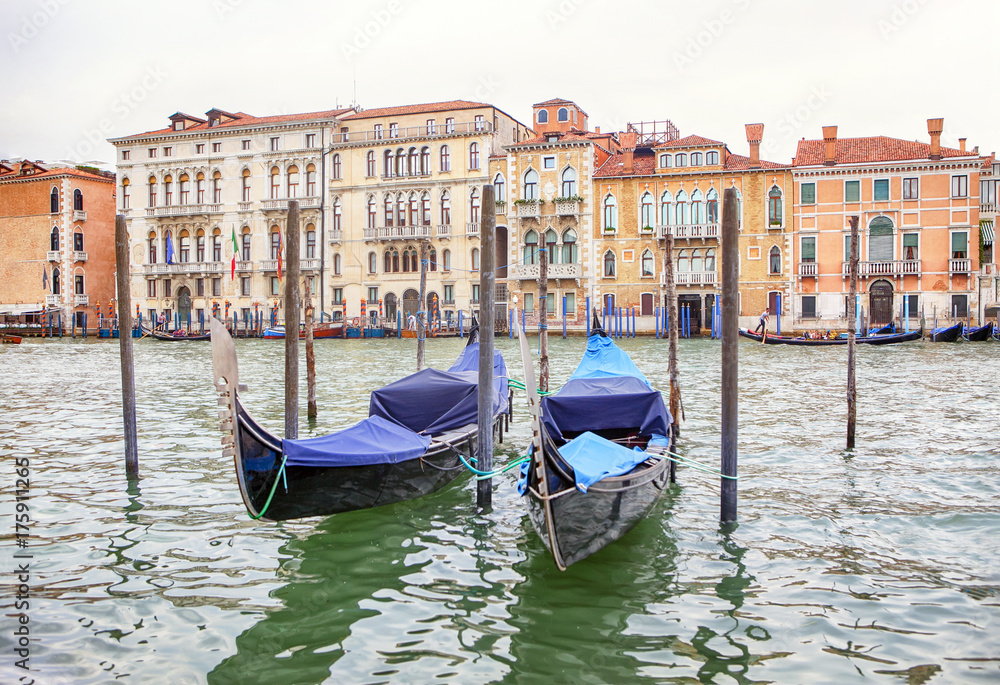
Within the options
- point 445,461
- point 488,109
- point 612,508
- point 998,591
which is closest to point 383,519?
point 445,461

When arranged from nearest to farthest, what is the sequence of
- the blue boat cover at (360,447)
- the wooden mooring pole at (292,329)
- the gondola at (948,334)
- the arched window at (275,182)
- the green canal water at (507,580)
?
the green canal water at (507,580)
the blue boat cover at (360,447)
the wooden mooring pole at (292,329)
the gondola at (948,334)
the arched window at (275,182)

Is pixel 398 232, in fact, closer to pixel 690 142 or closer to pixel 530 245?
pixel 530 245

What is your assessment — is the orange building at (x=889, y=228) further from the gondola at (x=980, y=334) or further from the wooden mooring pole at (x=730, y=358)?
the wooden mooring pole at (x=730, y=358)

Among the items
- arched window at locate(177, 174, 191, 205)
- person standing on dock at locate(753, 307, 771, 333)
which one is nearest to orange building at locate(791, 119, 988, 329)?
person standing on dock at locate(753, 307, 771, 333)

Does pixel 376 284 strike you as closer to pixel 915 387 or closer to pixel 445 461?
pixel 915 387

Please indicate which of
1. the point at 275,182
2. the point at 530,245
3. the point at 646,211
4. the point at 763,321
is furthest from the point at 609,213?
the point at 275,182

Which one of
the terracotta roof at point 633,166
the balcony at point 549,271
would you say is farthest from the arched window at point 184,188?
the terracotta roof at point 633,166

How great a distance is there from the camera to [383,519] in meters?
5.70

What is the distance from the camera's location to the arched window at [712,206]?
29.8 meters

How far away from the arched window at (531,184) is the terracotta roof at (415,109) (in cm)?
315

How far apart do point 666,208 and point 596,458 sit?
26.5 meters

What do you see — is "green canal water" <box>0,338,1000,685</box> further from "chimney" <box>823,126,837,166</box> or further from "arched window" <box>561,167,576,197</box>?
"arched window" <box>561,167,576,197</box>

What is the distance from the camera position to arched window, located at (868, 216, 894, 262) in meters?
28.5

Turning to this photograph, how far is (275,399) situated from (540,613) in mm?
8710
